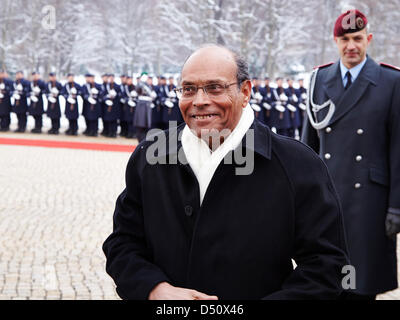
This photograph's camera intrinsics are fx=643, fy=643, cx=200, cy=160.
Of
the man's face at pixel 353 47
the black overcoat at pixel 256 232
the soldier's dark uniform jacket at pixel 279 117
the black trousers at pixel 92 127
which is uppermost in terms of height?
the man's face at pixel 353 47

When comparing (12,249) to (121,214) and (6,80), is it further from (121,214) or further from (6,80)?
(6,80)

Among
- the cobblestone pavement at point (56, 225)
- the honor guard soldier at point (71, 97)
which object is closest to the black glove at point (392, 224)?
the cobblestone pavement at point (56, 225)

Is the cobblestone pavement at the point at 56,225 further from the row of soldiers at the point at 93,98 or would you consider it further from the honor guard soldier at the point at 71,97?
the honor guard soldier at the point at 71,97

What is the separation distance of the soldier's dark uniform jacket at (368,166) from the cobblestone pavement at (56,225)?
61.2 inches

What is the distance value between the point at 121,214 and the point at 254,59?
3273 centimetres

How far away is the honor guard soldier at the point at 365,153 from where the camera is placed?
12.3 feet

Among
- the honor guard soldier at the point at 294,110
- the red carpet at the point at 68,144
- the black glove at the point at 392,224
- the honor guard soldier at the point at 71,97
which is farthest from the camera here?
the honor guard soldier at the point at 71,97

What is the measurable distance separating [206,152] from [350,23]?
190cm

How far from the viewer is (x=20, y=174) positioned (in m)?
11.4

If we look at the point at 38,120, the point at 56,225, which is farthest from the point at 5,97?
the point at 56,225

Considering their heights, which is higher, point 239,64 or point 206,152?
point 239,64

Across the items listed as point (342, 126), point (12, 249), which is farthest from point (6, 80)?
point (342, 126)

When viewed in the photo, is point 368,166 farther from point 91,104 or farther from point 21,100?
point 21,100

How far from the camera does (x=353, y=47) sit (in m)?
3.82
